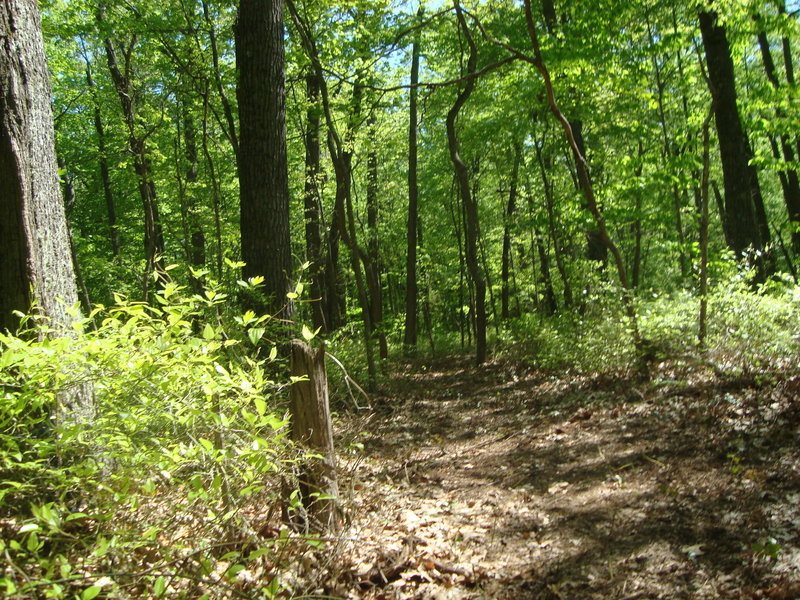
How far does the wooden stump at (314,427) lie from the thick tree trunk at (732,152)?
30.9ft

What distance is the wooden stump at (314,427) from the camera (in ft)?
12.5

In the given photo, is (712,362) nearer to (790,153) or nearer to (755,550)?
(755,550)

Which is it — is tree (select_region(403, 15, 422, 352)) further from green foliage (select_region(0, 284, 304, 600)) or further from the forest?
green foliage (select_region(0, 284, 304, 600))

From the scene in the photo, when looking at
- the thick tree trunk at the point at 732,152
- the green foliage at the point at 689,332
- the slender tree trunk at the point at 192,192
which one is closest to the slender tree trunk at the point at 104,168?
the slender tree trunk at the point at 192,192

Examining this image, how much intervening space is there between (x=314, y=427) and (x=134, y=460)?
1.35 meters

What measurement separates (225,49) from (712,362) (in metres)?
9.89

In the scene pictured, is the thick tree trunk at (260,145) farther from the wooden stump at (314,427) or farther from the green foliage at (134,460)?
the green foliage at (134,460)

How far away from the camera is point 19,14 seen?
3789mm

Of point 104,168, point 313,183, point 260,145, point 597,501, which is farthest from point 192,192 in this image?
point 597,501

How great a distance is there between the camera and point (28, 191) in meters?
3.73

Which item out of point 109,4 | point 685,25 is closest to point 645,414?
point 685,25

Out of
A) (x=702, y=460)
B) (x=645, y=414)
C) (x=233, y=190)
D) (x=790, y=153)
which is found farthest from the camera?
(x=790, y=153)

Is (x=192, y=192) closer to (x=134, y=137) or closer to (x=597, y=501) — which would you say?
(x=134, y=137)

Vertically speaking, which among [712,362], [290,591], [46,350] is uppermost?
[46,350]
